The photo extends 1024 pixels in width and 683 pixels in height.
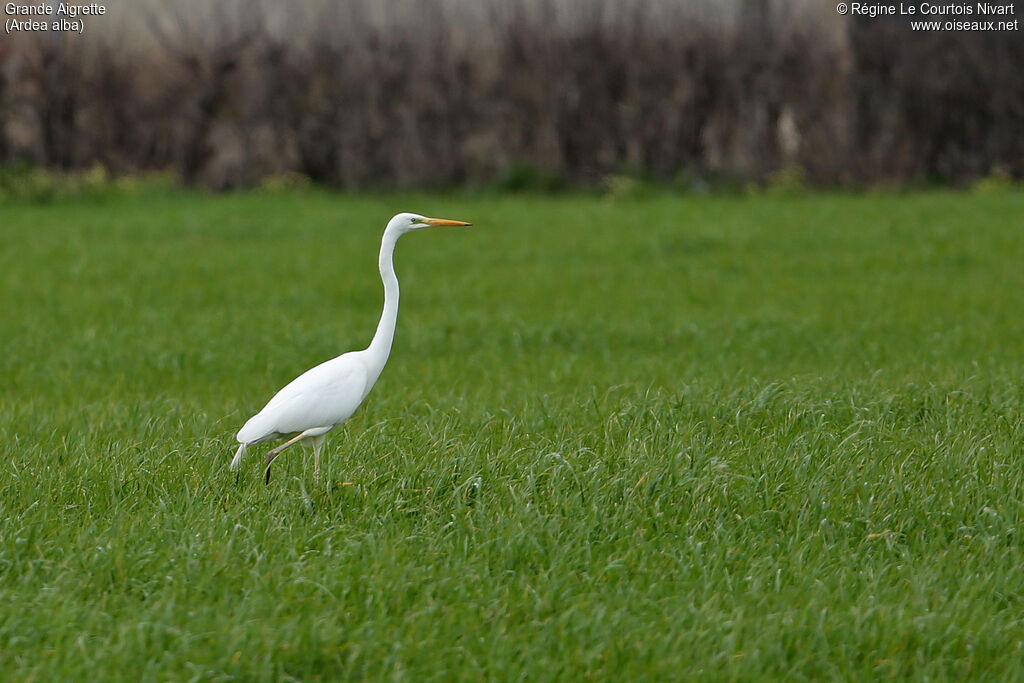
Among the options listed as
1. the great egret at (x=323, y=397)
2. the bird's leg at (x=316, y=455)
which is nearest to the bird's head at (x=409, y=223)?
the great egret at (x=323, y=397)

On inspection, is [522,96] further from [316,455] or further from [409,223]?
[316,455]

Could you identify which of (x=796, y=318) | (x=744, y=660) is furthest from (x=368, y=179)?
(x=744, y=660)

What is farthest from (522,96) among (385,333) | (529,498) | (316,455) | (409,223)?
(529,498)

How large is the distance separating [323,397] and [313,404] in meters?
0.05

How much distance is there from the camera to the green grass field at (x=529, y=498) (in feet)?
12.0

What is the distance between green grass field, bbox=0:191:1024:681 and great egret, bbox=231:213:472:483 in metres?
0.23

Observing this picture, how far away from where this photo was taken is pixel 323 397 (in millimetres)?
4688

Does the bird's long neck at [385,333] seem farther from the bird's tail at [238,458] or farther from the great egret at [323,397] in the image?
the bird's tail at [238,458]

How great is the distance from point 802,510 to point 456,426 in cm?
197

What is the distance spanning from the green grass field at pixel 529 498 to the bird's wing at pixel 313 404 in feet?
0.84

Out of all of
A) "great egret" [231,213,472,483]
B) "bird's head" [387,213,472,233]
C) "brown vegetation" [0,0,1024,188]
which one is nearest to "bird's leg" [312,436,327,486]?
"great egret" [231,213,472,483]

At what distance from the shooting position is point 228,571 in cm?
399

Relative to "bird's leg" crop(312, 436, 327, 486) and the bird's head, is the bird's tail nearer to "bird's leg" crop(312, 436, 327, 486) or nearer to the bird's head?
"bird's leg" crop(312, 436, 327, 486)

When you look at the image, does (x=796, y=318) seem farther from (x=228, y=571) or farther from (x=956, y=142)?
(x=956, y=142)
